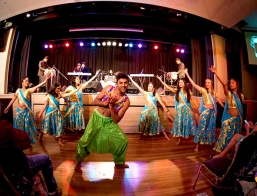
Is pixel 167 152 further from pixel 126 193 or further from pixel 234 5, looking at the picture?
pixel 234 5

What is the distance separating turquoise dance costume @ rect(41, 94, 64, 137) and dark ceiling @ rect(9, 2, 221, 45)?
352cm

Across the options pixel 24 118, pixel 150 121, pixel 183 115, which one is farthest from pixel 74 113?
pixel 183 115

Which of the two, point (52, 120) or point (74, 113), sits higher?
point (74, 113)

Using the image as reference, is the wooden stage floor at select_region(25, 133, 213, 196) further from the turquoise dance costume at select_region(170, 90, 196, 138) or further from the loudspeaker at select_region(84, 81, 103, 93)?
the loudspeaker at select_region(84, 81, 103, 93)

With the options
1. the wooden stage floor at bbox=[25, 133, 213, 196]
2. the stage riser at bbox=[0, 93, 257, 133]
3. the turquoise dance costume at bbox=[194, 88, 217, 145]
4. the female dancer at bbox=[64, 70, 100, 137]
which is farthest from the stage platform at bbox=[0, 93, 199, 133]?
the turquoise dance costume at bbox=[194, 88, 217, 145]

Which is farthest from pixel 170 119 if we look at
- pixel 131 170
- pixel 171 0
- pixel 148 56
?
pixel 148 56

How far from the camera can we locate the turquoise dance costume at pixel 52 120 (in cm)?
404

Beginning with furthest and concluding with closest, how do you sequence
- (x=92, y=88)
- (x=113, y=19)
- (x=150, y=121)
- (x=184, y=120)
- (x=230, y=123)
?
(x=113, y=19) < (x=92, y=88) < (x=150, y=121) < (x=184, y=120) < (x=230, y=123)

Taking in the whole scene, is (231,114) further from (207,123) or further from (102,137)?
(102,137)

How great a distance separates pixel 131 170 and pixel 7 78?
6.13 metres

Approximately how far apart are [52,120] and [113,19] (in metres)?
4.75

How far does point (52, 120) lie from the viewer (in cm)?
409

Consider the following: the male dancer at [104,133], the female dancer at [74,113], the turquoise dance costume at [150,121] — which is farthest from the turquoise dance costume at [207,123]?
the female dancer at [74,113]

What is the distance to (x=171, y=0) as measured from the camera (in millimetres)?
4973
